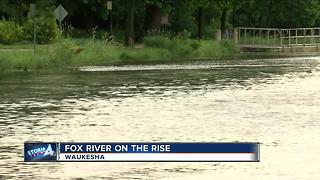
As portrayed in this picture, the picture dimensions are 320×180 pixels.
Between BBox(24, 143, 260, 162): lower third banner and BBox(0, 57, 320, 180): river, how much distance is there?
2301mm

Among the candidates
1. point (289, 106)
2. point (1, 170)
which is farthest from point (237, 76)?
point (1, 170)

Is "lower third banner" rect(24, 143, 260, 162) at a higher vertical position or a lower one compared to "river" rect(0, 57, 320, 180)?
higher

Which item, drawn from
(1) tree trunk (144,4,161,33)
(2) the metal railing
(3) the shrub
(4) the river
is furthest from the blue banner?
(1) tree trunk (144,4,161,33)

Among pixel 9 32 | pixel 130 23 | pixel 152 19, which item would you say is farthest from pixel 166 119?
pixel 152 19

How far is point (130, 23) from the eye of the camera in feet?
222

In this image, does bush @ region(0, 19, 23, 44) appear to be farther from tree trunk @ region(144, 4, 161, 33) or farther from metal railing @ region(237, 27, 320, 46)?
metal railing @ region(237, 27, 320, 46)

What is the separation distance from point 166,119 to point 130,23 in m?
48.2

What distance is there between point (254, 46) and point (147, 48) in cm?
2119

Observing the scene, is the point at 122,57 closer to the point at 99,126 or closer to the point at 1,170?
the point at 99,126

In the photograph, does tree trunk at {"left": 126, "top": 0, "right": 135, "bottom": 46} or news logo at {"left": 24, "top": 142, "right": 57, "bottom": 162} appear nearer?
news logo at {"left": 24, "top": 142, "right": 57, "bottom": 162}

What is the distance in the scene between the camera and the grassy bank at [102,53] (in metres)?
45.2

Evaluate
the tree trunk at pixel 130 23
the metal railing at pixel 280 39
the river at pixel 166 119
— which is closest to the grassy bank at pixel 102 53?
the tree trunk at pixel 130 23

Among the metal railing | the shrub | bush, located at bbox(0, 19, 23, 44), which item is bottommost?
the metal railing

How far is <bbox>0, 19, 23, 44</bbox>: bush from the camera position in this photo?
56.3m
